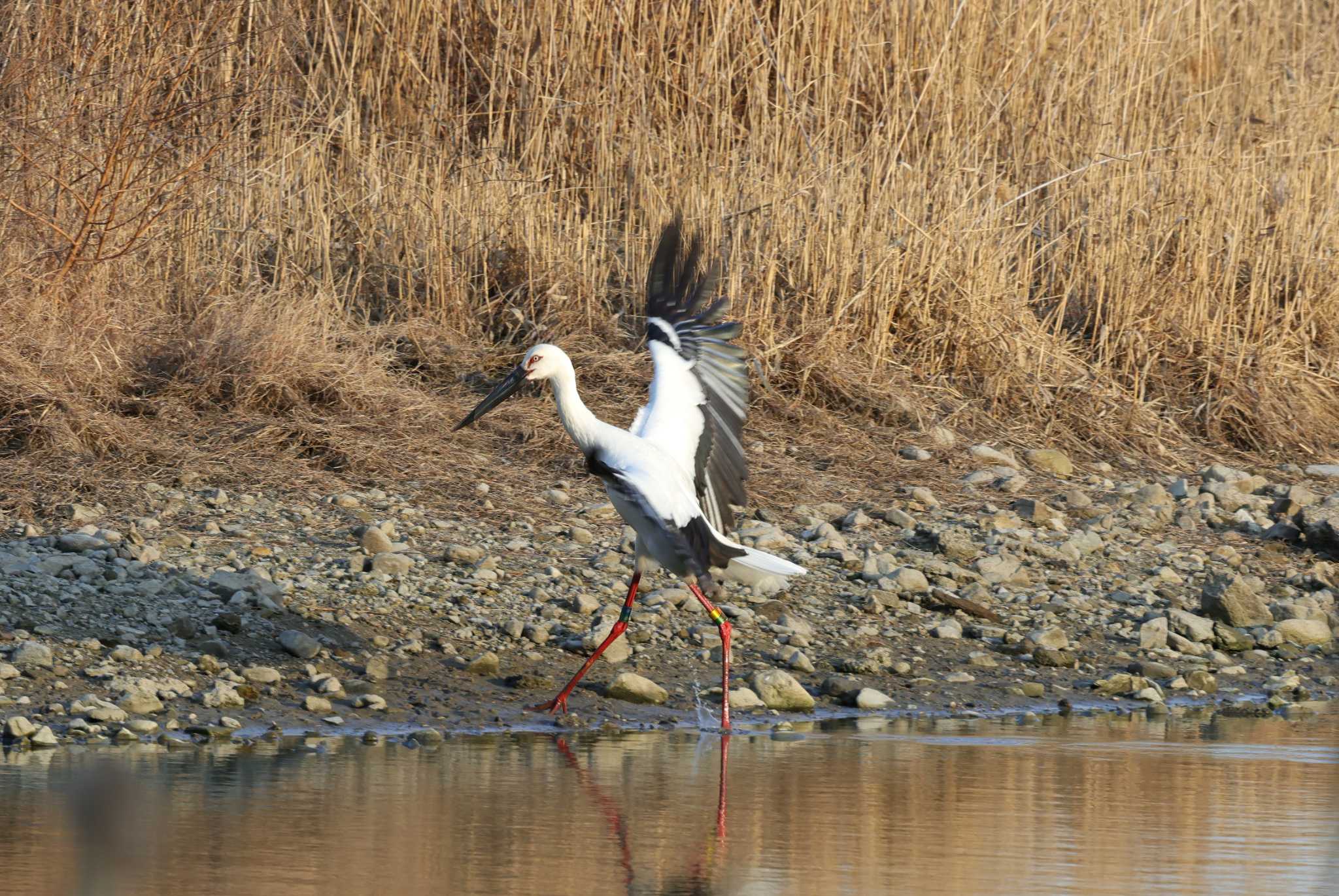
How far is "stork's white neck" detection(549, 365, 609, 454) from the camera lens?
19.3 feet

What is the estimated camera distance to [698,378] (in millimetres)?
6246

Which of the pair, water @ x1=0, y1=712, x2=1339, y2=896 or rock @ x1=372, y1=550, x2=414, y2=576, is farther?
rock @ x1=372, y1=550, x2=414, y2=576

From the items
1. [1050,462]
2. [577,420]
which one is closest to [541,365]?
[577,420]

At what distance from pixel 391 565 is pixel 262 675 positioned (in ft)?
3.45

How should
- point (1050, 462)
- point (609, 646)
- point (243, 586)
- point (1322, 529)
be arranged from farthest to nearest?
point (1050, 462), point (1322, 529), point (243, 586), point (609, 646)

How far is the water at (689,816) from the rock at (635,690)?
1.12ft

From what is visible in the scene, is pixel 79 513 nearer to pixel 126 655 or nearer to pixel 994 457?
pixel 126 655

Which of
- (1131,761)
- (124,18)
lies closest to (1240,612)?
(1131,761)

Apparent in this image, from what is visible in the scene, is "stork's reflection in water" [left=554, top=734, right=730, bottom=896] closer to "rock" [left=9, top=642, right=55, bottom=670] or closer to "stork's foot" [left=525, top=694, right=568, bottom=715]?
"stork's foot" [left=525, top=694, right=568, bottom=715]

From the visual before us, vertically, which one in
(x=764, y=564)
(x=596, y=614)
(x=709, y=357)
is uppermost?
(x=709, y=357)

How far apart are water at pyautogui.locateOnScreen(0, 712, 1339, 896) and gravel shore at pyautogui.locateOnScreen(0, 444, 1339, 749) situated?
0.39 m

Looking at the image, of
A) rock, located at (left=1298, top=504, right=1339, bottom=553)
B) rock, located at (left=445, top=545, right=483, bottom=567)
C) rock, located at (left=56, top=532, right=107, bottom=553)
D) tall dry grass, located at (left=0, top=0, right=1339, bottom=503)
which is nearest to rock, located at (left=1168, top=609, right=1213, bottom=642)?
rock, located at (left=1298, top=504, right=1339, bottom=553)

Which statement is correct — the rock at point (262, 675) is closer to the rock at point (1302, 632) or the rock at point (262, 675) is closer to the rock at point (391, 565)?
the rock at point (391, 565)

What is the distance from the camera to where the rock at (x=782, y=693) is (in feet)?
19.4
